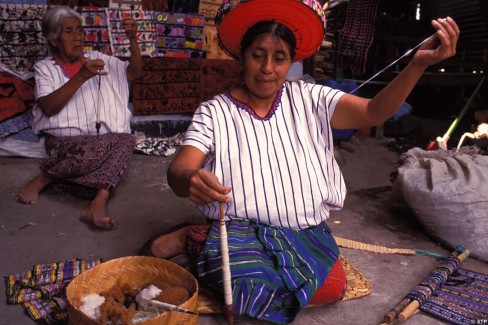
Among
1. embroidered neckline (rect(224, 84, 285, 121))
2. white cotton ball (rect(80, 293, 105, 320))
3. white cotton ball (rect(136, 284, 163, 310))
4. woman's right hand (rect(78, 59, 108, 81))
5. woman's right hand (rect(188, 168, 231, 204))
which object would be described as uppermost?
woman's right hand (rect(78, 59, 108, 81))

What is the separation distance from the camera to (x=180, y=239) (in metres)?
2.46

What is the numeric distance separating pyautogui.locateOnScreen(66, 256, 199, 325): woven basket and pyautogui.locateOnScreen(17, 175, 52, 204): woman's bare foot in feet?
5.16

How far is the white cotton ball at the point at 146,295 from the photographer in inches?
75.7

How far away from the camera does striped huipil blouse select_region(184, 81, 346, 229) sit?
2195 millimetres

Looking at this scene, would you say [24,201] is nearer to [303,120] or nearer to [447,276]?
[303,120]

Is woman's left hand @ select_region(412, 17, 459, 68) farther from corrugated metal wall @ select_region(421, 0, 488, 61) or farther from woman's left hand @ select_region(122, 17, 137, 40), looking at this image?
corrugated metal wall @ select_region(421, 0, 488, 61)

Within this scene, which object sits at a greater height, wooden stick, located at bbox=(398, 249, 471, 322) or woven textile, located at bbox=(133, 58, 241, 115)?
woven textile, located at bbox=(133, 58, 241, 115)

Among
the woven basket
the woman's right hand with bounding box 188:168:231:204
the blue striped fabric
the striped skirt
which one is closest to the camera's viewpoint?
the woman's right hand with bounding box 188:168:231:204

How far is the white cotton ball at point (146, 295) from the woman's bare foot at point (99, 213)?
112cm

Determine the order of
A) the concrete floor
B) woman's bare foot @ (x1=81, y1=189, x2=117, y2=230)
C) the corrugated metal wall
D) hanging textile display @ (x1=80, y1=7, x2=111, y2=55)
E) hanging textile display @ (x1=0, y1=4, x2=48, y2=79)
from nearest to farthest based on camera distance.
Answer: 1. the concrete floor
2. woman's bare foot @ (x1=81, y1=189, x2=117, y2=230)
3. hanging textile display @ (x1=0, y1=4, x2=48, y2=79)
4. hanging textile display @ (x1=80, y1=7, x2=111, y2=55)
5. the corrugated metal wall

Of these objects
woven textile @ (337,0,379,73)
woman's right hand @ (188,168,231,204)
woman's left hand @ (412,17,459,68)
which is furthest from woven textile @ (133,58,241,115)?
woman's left hand @ (412,17,459,68)

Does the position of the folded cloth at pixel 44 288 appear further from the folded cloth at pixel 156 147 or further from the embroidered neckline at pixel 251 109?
the folded cloth at pixel 156 147

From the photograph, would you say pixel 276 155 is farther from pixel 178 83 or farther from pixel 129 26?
pixel 178 83

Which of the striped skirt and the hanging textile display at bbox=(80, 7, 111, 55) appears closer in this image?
the striped skirt
